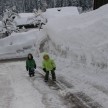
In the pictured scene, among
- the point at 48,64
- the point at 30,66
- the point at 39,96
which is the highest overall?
the point at 48,64

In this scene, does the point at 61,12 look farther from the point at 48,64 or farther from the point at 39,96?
the point at 39,96

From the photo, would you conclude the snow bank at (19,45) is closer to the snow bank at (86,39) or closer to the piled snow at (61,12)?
the snow bank at (86,39)

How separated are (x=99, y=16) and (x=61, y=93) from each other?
28.0ft

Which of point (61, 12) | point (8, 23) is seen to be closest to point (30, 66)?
point (8, 23)

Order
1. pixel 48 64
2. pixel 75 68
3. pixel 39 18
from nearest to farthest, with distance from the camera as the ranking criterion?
pixel 48 64 → pixel 75 68 → pixel 39 18

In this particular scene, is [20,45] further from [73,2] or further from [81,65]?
[73,2]

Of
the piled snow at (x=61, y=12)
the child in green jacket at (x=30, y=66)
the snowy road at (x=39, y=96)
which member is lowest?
the piled snow at (x=61, y=12)

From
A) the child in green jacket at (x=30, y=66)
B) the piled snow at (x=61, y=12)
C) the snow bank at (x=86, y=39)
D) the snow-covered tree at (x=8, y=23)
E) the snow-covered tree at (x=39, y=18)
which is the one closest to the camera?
the snow bank at (x=86, y=39)

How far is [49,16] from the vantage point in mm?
60656

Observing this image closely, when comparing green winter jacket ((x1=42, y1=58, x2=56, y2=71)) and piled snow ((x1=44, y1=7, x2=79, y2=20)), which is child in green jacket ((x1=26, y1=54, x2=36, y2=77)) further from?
piled snow ((x1=44, y1=7, x2=79, y2=20))

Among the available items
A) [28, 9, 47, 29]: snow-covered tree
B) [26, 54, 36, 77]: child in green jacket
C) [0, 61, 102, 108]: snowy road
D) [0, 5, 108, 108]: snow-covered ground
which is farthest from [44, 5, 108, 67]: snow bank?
[28, 9, 47, 29]: snow-covered tree

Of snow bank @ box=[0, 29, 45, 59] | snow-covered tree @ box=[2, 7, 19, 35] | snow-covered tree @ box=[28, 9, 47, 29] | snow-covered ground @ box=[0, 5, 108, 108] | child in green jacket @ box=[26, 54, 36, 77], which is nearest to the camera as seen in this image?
snow-covered ground @ box=[0, 5, 108, 108]

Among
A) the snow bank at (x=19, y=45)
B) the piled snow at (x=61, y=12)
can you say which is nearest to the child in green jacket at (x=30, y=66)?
the snow bank at (x=19, y=45)

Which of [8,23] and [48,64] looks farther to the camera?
[8,23]
